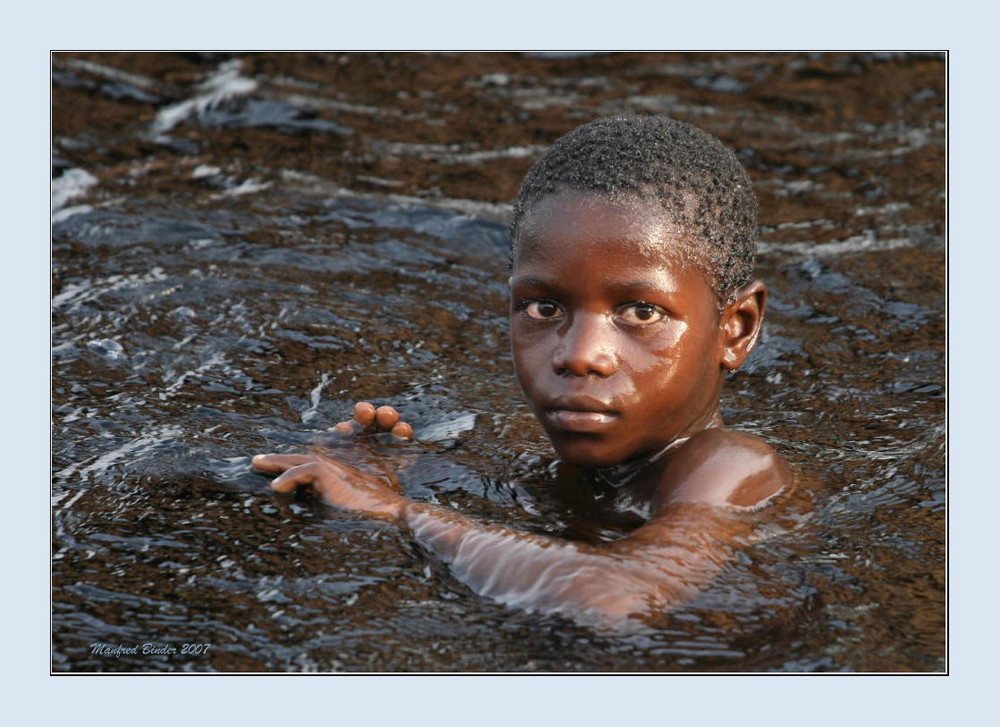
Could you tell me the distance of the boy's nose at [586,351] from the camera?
402cm

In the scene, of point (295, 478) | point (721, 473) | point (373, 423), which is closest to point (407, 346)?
point (373, 423)

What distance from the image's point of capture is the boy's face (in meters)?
4.07

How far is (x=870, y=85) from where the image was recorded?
992cm

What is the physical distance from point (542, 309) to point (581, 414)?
37 cm

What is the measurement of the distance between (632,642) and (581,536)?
2.67ft

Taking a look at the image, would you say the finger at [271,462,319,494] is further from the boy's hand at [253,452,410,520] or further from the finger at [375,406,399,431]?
the finger at [375,406,399,431]

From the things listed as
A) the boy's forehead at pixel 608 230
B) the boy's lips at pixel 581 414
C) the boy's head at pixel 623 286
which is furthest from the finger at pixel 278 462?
the boy's forehead at pixel 608 230

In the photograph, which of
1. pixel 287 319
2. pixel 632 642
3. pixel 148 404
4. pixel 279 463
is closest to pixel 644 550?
pixel 632 642

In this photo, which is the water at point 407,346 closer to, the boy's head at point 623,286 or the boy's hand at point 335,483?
the boy's hand at point 335,483

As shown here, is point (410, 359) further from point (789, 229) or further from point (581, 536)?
point (789, 229)

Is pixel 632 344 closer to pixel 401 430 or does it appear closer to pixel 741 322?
pixel 741 322

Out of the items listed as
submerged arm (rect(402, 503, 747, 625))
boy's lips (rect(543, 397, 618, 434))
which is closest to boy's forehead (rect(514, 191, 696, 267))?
boy's lips (rect(543, 397, 618, 434))

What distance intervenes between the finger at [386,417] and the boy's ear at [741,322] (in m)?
1.25

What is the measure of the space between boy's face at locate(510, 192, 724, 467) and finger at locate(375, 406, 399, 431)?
81 centimetres
